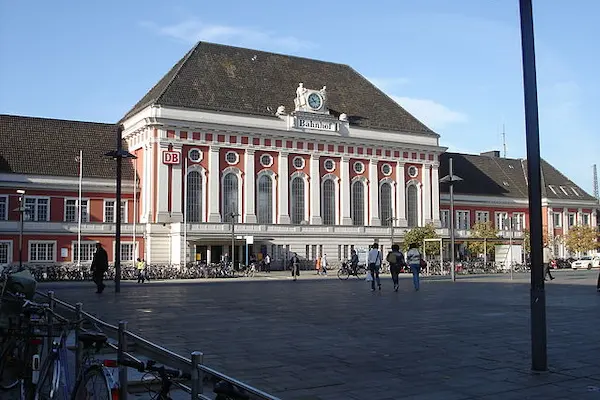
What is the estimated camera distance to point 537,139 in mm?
9281

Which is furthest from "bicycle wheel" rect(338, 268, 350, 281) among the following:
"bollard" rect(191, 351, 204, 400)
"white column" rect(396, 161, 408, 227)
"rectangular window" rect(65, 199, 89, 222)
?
"bollard" rect(191, 351, 204, 400)

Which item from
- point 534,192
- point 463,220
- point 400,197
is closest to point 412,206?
point 400,197

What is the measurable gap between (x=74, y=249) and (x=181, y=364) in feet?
170

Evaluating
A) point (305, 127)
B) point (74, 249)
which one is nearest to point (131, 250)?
point (74, 249)

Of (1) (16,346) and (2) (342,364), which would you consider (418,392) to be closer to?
(2) (342,364)

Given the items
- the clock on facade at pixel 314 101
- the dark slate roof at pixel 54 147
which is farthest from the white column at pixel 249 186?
the dark slate roof at pixel 54 147

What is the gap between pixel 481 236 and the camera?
69.4 metres

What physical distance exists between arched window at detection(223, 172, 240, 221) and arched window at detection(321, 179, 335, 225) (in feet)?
30.4

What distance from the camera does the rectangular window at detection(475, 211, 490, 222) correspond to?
79000 millimetres

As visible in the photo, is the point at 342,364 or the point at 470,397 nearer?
the point at 470,397

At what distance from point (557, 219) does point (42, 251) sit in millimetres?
62417

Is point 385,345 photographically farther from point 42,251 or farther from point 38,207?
point 38,207

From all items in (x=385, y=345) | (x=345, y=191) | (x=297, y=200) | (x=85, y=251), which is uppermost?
(x=345, y=191)

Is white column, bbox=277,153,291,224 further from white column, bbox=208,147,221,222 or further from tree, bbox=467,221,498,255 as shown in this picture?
tree, bbox=467,221,498,255
